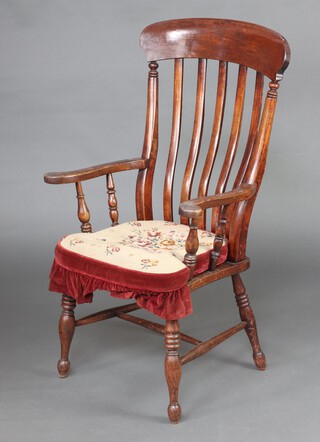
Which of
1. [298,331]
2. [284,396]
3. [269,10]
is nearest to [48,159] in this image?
[269,10]

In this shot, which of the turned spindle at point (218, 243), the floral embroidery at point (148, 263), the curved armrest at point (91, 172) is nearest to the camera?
the floral embroidery at point (148, 263)

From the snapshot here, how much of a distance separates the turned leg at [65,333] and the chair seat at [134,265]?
0.44ft

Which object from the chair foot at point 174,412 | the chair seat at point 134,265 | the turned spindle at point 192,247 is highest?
the turned spindle at point 192,247

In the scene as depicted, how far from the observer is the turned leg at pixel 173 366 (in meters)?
3.47

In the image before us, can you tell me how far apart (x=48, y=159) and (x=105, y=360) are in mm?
1626

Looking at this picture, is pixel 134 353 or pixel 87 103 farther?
pixel 87 103

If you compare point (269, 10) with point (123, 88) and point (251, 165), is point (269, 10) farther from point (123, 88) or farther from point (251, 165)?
point (251, 165)

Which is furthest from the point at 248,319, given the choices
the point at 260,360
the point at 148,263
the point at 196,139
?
the point at 196,139

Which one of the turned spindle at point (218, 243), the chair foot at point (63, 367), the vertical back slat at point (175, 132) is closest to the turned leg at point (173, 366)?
the turned spindle at point (218, 243)

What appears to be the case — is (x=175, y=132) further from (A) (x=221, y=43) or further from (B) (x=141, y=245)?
(B) (x=141, y=245)

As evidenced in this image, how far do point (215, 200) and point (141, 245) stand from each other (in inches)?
17.2

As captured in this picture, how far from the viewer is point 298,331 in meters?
4.28

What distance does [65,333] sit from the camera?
3850mm

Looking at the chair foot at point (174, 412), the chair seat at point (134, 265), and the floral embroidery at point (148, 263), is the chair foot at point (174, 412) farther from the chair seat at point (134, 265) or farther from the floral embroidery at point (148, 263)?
the floral embroidery at point (148, 263)
